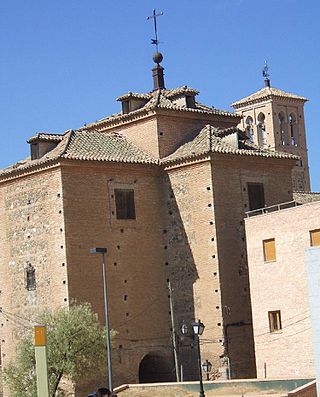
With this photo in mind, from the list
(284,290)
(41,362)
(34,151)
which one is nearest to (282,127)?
(34,151)

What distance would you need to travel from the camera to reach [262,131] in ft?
241

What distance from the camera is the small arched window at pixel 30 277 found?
130 feet


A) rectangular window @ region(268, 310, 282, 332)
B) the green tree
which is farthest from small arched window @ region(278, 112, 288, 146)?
the green tree

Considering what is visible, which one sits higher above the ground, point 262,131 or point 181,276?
point 262,131

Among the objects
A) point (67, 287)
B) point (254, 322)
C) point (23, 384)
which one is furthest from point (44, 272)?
point (254, 322)

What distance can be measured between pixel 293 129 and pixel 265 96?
172 inches

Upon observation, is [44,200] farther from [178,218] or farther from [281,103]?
[281,103]

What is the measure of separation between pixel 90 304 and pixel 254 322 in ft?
20.4

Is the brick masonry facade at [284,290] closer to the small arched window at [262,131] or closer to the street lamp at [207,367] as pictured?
the street lamp at [207,367]

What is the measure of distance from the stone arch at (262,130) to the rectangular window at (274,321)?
3719 cm

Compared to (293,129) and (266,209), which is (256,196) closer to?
(266,209)

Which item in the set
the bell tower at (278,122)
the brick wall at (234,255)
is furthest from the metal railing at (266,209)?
the bell tower at (278,122)

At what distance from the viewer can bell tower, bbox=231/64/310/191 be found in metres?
71.7

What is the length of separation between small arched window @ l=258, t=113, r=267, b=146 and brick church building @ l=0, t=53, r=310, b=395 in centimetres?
2992
